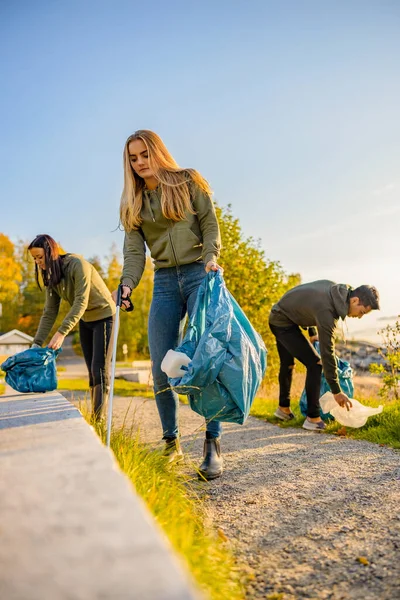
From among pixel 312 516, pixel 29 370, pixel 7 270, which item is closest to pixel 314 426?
pixel 312 516

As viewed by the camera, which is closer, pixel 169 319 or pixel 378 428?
pixel 169 319

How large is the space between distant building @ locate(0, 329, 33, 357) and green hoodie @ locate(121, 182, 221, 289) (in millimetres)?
27208

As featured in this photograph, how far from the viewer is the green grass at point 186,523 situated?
170 cm

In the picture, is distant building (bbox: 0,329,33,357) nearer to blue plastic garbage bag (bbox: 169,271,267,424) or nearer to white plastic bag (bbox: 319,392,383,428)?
white plastic bag (bbox: 319,392,383,428)

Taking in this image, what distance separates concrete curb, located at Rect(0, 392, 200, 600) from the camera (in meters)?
1.05

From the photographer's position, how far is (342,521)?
2.42 metres

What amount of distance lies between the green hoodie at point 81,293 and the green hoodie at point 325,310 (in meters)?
1.90

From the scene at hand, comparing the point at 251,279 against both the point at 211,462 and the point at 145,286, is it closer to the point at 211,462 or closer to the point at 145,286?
the point at 211,462

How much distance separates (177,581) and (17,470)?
998 mm

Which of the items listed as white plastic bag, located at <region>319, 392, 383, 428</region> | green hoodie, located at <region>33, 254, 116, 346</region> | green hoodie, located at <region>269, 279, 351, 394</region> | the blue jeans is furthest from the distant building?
the blue jeans

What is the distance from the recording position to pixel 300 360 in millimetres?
5480

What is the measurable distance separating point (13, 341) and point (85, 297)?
27530mm

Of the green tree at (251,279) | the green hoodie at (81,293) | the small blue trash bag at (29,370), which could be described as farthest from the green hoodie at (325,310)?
the green tree at (251,279)

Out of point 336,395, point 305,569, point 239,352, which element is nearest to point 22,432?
point 239,352
